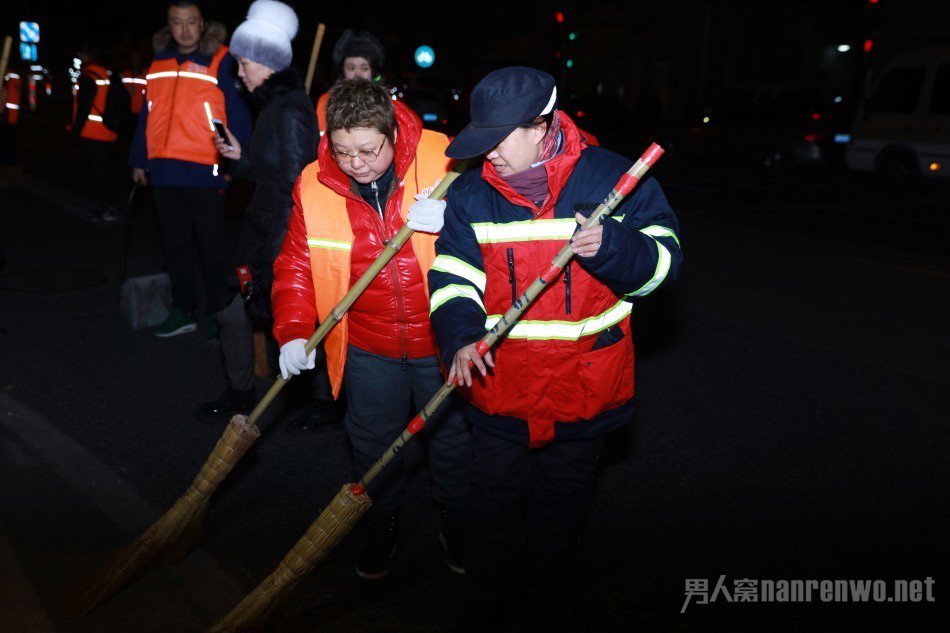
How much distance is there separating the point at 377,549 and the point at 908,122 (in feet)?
50.5

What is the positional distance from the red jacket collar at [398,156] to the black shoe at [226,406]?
7.10ft

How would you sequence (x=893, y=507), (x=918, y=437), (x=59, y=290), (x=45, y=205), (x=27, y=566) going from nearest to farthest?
(x=27, y=566)
(x=893, y=507)
(x=918, y=437)
(x=59, y=290)
(x=45, y=205)

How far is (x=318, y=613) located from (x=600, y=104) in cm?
2553

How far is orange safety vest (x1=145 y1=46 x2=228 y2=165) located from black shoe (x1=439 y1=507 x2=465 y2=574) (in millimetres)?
3290

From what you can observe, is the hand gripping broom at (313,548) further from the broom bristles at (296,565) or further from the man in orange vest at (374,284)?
the man in orange vest at (374,284)

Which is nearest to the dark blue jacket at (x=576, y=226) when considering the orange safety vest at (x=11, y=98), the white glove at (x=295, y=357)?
the white glove at (x=295, y=357)

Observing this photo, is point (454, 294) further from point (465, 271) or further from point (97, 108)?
point (97, 108)

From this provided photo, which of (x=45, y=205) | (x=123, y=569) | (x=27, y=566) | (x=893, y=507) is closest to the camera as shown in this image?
(x=123, y=569)

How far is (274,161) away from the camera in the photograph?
421cm

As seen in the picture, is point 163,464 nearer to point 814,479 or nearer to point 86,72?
point 814,479

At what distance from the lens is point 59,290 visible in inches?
300

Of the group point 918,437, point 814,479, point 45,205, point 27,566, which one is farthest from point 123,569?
point 45,205

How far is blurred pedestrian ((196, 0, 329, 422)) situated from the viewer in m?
4.20

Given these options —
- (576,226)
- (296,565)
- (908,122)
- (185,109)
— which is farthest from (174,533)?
(908,122)
